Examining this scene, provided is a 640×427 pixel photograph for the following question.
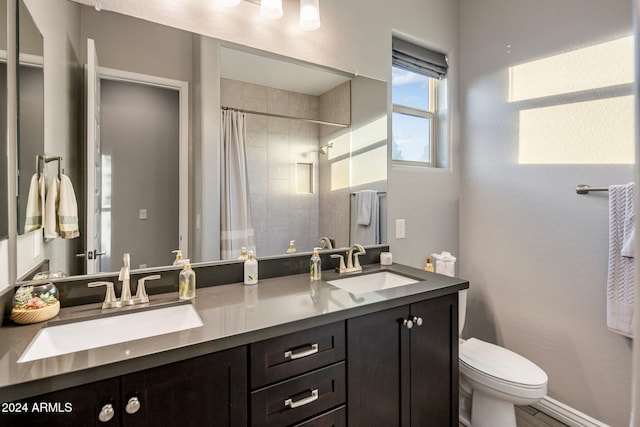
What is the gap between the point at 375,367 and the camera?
119 centimetres

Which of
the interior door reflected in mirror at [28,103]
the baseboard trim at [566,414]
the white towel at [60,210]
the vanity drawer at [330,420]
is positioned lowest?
the baseboard trim at [566,414]

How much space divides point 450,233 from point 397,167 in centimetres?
70

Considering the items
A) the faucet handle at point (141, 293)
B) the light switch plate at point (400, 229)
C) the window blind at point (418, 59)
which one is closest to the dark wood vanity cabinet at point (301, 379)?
the faucet handle at point (141, 293)

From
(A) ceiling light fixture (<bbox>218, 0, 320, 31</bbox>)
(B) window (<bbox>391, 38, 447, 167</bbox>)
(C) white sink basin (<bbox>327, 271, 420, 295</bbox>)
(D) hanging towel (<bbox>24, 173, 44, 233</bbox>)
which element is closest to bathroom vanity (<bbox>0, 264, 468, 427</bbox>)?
(C) white sink basin (<bbox>327, 271, 420, 295</bbox>)

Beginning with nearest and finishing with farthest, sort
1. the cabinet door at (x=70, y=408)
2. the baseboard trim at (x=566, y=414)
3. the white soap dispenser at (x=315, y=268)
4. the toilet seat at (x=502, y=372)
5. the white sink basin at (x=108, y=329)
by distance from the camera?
1. the cabinet door at (x=70, y=408)
2. the white sink basin at (x=108, y=329)
3. the toilet seat at (x=502, y=372)
4. the white soap dispenser at (x=315, y=268)
5. the baseboard trim at (x=566, y=414)

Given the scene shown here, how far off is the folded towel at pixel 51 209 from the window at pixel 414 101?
176 centimetres

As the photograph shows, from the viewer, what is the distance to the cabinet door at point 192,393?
784mm

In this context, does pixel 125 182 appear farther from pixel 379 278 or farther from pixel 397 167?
pixel 397 167

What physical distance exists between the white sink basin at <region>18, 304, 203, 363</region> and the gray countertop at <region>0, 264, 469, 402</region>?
0.10 ft

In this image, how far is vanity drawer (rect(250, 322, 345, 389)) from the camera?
940 millimetres

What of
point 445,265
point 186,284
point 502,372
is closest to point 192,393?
point 186,284

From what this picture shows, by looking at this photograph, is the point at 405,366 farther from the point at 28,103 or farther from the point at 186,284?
the point at 28,103

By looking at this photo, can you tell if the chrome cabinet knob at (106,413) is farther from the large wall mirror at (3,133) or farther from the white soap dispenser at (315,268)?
the white soap dispenser at (315,268)

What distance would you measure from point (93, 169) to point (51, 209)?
0.21 metres
